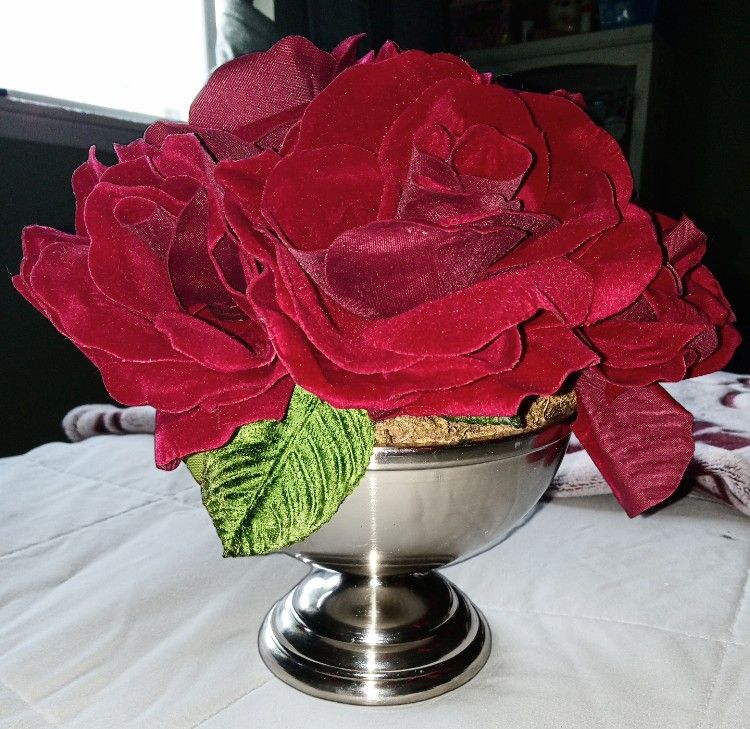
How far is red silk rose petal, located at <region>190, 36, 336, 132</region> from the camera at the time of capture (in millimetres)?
256

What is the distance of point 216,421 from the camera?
0.74ft

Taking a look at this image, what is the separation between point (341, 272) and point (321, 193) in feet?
0.10

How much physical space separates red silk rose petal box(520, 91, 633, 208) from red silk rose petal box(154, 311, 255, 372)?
125 mm

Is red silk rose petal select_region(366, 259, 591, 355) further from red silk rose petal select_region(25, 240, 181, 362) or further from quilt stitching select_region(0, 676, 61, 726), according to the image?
quilt stitching select_region(0, 676, 61, 726)

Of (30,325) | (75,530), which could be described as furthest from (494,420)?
(30,325)

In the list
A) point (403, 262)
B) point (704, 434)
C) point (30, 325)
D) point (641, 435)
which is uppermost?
point (403, 262)

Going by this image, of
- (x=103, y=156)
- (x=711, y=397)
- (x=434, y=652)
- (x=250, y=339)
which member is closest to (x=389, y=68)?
(x=250, y=339)

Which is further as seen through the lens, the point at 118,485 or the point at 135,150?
the point at 118,485

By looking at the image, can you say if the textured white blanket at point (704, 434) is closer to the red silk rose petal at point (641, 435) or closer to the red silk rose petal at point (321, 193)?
the red silk rose petal at point (641, 435)

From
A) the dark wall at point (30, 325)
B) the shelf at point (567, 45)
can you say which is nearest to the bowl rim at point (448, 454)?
the dark wall at point (30, 325)

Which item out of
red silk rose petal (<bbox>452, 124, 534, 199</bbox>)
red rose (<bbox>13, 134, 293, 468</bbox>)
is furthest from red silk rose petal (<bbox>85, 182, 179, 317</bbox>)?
red silk rose petal (<bbox>452, 124, 534, 199</bbox>)

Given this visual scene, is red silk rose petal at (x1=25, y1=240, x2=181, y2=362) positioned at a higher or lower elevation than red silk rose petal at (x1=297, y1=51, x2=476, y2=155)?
lower

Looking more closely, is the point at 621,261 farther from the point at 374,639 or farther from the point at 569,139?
the point at 374,639

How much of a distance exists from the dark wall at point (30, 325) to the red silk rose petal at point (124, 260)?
0.98 meters
